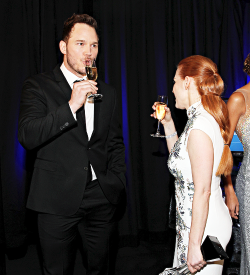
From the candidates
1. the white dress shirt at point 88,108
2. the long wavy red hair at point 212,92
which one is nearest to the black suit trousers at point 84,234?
the white dress shirt at point 88,108

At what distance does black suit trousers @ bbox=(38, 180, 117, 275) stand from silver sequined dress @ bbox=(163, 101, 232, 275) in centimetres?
54

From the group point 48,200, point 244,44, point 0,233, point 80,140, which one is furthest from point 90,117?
point 244,44

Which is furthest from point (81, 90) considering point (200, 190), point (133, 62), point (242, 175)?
point (133, 62)

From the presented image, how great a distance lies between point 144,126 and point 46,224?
2.08 meters

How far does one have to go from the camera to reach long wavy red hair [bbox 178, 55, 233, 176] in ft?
5.05

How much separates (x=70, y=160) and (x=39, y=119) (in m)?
0.33

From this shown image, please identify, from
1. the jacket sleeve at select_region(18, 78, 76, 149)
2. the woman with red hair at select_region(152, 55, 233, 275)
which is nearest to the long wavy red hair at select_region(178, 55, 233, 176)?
the woman with red hair at select_region(152, 55, 233, 275)

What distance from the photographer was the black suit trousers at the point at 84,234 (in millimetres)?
1769

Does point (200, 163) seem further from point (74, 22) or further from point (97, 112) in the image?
point (74, 22)

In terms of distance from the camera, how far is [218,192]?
158 cm

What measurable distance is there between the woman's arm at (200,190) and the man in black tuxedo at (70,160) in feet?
2.18

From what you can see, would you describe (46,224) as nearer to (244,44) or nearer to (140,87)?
(140,87)

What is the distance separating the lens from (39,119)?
1667mm

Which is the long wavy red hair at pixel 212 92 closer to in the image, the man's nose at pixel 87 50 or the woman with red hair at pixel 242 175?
the woman with red hair at pixel 242 175
